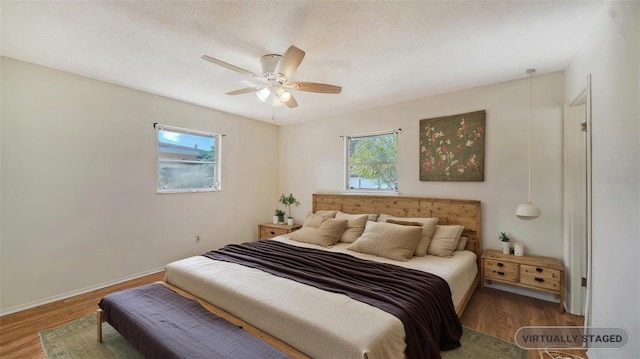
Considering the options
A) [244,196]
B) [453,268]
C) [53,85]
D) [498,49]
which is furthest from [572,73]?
[53,85]

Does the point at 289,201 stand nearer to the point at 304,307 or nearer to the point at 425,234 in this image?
the point at 425,234

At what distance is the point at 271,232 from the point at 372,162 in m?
2.16

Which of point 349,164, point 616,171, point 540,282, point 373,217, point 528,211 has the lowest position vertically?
point 540,282

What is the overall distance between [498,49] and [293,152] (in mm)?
3658

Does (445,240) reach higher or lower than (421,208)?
lower

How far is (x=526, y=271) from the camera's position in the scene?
8.77 ft

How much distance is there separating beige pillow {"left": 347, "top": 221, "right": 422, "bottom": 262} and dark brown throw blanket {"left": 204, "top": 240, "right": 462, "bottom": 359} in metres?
0.29

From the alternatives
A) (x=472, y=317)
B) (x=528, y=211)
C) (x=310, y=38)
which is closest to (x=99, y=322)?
(x=310, y=38)

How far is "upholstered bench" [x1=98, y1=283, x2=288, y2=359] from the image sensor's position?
144cm

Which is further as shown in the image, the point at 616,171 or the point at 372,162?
the point at 372,162

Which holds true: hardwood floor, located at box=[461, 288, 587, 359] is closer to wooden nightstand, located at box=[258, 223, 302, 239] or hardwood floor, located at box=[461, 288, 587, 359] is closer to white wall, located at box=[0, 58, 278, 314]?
wooden nightstand, located at box=[258, 223, 302, 239]

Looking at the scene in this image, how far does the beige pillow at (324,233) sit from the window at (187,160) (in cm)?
181

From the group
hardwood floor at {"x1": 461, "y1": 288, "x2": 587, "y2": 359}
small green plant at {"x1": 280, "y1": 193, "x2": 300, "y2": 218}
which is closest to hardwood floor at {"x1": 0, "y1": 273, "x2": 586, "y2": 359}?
hardwood floor at {"x1": 461, "y1": 288, "x2": 587, "y2": 359}

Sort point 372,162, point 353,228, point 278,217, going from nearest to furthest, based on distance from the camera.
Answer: point 353,228
point 372,162
point 278,217
